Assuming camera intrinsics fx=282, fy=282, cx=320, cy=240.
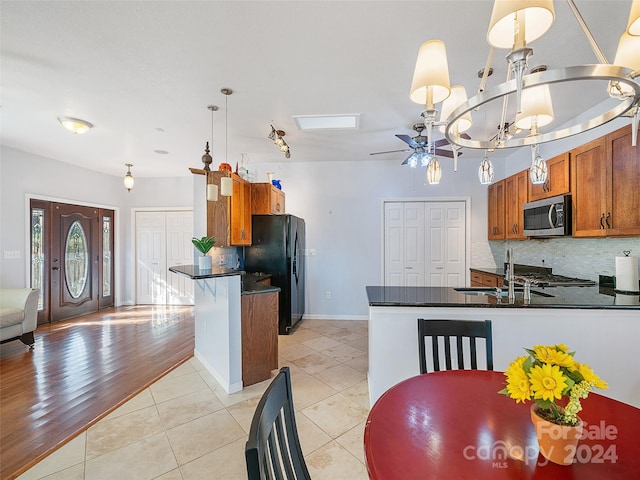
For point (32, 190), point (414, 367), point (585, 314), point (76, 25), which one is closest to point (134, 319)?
point (32, 190)

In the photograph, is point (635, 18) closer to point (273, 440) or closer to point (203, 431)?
point (273, 440)

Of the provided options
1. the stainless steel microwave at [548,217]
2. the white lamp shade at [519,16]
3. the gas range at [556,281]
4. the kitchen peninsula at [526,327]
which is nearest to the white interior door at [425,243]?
the stainless steel microwave at [548,217]

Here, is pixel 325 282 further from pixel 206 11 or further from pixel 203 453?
pixel 206 11

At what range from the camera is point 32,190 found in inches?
167

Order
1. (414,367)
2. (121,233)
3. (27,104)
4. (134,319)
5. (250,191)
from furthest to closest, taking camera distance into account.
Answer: (121,233) < (134,319) < (250,191) < (27,104) < (414,367)

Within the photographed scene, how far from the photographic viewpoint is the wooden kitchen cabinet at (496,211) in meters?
4.12

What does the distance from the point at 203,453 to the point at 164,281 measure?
4745mm

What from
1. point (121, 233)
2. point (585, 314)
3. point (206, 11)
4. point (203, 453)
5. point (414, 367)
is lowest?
point (203, 453)

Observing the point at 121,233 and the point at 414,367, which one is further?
the point at 121,233

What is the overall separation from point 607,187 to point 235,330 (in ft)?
11.3

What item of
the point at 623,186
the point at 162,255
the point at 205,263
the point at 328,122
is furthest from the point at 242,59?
the point at 162,255

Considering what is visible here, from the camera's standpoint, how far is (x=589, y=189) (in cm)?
261

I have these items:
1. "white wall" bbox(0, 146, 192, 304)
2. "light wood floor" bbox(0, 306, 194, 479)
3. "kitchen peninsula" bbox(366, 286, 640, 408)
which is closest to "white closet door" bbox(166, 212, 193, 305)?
"white wall" bbox(0, 146, 192, 304)

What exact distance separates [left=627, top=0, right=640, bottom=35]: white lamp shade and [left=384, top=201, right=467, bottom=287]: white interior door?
12.5 feet
